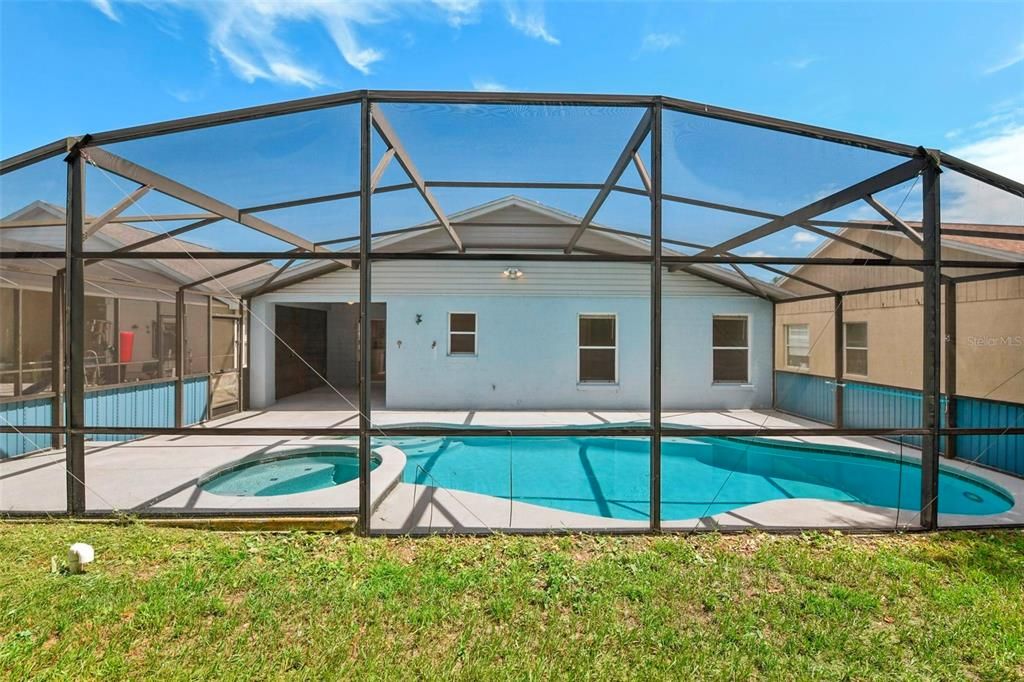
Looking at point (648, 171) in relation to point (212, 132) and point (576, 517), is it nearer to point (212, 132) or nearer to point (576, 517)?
point (576, 517)

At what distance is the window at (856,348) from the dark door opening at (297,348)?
11.0 metres

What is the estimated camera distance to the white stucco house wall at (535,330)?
9.48m

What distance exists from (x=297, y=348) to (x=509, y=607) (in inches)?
422

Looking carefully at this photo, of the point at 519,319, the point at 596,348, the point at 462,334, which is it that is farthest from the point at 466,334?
the point at 596,348

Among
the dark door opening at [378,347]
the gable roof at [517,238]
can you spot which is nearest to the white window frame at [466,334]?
the gable roof at [517,238]

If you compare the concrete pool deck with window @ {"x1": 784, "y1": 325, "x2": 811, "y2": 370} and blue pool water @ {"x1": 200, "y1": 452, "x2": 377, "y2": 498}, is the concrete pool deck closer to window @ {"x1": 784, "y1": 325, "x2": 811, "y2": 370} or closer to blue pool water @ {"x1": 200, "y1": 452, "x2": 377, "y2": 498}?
blue pool water @ {"x1": 200, "y1": 452, "x2": 377, "y2": 498}

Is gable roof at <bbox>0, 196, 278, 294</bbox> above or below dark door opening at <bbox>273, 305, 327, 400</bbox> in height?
above

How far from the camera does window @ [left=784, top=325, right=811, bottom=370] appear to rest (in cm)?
919

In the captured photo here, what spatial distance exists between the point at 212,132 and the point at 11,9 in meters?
4.35

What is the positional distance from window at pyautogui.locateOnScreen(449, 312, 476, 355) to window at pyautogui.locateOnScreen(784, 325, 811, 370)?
7.09 metres

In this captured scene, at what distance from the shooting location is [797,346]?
952 centimetres

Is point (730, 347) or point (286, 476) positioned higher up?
point (730, 347)

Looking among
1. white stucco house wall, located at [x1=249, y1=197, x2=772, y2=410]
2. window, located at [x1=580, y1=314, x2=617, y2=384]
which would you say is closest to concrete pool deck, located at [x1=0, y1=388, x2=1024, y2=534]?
white stucco house wall, located at [x1=249, y1=197, x2=772, y2=410]

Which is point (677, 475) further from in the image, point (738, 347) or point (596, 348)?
point (738, 347)
